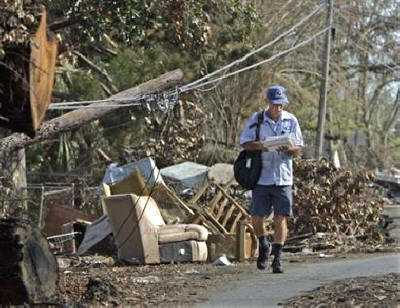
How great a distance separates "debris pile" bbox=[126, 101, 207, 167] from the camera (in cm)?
2103

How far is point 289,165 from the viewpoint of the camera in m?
11.1

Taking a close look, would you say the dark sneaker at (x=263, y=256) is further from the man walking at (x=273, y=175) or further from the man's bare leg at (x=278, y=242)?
the man's bare leg at (x=278, y=242)

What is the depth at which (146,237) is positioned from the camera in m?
12.4

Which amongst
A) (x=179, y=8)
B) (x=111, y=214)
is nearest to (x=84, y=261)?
(x=111, y=214)

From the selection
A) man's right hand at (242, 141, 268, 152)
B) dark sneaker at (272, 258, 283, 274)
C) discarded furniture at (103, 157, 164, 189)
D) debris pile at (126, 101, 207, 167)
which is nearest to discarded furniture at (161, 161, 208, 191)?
debris pile at (126, 101, 207, 167)

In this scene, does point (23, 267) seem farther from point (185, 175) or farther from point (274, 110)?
point (185, 175)

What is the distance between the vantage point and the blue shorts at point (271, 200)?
10.9 metres

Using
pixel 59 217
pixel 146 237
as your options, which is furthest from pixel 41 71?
pixel 59 217

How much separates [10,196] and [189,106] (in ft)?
21.3

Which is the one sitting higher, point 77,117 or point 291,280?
point 77,117

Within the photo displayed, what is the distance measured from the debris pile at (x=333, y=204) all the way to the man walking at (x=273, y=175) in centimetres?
433

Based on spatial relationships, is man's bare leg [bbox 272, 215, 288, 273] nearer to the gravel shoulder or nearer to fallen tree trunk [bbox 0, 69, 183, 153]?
the gravel shoulder

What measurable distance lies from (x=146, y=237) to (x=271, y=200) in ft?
6.86

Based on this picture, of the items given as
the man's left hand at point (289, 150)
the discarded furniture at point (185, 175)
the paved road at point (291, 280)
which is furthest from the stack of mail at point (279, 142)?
the discarded furniture at point (185, 175)
